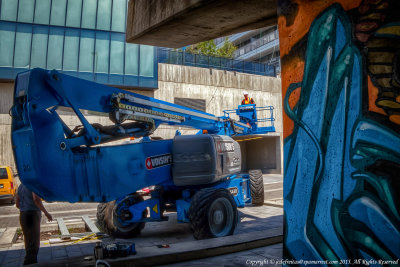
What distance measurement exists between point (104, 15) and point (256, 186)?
19.2 meters

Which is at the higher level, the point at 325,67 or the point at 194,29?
the point at 194,29

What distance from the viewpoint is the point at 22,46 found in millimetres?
23062

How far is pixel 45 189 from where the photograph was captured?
510 centimetres

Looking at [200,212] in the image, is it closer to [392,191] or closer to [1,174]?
[392,191]

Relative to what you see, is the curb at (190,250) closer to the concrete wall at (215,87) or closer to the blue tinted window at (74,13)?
the concrete wall at (215,87)

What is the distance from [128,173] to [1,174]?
11.3 metres

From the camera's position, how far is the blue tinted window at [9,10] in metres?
22.9

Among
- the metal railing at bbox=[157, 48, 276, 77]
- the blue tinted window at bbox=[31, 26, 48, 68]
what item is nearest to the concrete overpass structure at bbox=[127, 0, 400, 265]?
the blue tinted window at bbox=[31, 26, 48, 68]

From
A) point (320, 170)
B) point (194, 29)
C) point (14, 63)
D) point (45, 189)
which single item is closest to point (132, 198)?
point (45, 189)

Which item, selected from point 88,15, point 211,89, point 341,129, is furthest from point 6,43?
point 341,129

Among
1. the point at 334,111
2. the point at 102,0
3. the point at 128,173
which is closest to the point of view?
the point at 334,111

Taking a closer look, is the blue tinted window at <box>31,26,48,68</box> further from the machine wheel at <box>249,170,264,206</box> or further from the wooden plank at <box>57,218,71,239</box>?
the machine wheel at <box>249,170,264,206</box>

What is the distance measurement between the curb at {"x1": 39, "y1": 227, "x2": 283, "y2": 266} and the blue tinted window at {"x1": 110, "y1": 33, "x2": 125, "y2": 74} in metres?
20.0

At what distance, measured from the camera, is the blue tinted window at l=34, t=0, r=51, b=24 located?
→ 2361 cm
